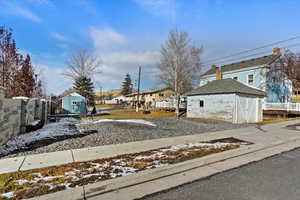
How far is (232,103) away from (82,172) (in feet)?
42.2

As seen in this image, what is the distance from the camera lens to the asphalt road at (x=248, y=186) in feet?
8.81

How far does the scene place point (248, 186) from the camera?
9.94 feet

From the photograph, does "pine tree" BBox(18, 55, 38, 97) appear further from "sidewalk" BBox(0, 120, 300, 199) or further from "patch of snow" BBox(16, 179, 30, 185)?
"patch of snow" BBox(16, 179, 30, 185)

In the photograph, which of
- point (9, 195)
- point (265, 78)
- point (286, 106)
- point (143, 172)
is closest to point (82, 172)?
point (9, 195)

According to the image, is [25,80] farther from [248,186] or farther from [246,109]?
[246,109]

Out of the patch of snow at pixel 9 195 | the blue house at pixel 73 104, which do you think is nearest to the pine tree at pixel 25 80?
the blue house at pixel 73 104

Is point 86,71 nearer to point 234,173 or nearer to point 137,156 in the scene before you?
point 137,156

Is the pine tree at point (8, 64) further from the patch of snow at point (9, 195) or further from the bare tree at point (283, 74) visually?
the bare tree at point (283, 74)

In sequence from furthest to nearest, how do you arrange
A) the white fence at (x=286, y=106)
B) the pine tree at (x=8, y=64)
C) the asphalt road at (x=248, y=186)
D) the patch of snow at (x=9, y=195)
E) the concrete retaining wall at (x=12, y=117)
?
the white fence at (x=286, y=106) < the pine tree at (x=8, y=64) < the concrete retaining wall at (x=12, y=117) < the asphalt road at (x=248, y=186) < the patch of snow at (x=9, y=195)

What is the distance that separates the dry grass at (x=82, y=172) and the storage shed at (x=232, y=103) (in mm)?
9472

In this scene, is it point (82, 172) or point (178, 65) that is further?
point (178, 65)

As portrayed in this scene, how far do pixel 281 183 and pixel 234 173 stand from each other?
0.85 meters

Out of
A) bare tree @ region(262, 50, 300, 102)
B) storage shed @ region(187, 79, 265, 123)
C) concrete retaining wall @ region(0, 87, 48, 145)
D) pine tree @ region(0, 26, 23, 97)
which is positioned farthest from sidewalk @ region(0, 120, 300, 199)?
bare tree @ region(262, 50, 300, 102)

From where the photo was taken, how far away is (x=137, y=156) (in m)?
4.55
